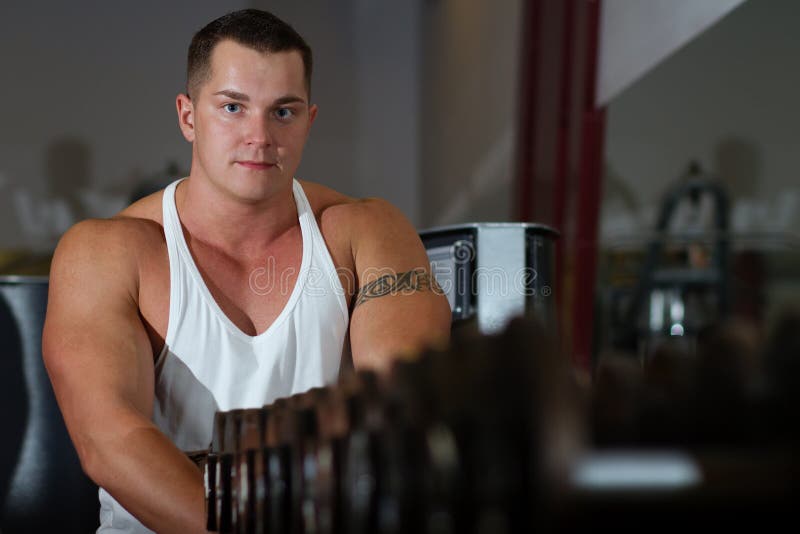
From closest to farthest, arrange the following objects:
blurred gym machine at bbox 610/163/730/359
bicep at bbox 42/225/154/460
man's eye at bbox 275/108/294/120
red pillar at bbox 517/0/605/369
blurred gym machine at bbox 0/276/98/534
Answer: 1. bicep at bbox 42/225/154/460
2. man's eye at bbox 275/108/294/120
3. blurred gym machine at bbox 0/276/98/534
4. blurred gym machine at bbox 610/163/730/359
5. red pillar at bbox 517/0/605/369

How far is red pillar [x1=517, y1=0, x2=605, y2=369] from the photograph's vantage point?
3.25 meters

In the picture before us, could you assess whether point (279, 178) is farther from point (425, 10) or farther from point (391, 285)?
point (425, 10)

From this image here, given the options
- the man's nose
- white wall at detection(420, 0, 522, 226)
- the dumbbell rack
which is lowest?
the dumbbell rack

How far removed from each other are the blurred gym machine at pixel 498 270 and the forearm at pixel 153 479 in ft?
1.89

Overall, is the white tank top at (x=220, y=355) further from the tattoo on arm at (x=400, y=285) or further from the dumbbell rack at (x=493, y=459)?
the dumbbell rack at (x=493, y=459)

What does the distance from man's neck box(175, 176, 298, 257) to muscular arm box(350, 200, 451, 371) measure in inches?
4.5

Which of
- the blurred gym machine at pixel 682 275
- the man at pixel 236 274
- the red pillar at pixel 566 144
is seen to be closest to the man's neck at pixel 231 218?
the man at pixel 236 274

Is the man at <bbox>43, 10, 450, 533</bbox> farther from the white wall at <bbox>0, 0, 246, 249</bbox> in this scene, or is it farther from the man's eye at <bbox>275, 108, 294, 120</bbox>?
the white wall at <bbox>0, 0, 246, 249</bbox>

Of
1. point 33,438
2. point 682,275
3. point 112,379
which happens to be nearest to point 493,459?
point 112,379

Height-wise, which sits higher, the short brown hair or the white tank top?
the short brown hair

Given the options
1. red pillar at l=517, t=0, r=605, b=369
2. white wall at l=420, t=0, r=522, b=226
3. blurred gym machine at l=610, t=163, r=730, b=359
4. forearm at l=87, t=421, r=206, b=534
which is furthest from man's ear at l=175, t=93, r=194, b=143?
white wall at l=420, t=0, r=522, b=226

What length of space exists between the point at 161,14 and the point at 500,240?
4295 millimetres

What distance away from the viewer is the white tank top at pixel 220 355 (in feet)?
3.60

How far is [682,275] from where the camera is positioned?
2.27 metres
